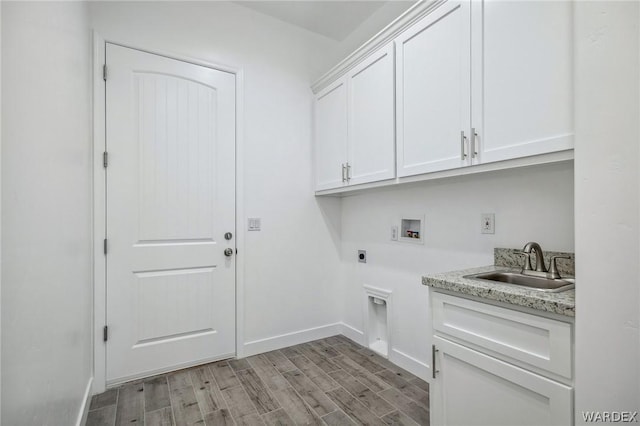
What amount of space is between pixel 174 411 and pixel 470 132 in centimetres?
221

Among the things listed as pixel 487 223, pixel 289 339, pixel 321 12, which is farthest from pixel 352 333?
pixel 321 12

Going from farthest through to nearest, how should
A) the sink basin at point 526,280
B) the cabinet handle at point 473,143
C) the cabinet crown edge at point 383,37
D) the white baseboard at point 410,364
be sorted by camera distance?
the white baseboard at point 410,364
the cabinet crown edge at point 383,37
the cabinet handle at point 473,143
the sink basin at point 526,280

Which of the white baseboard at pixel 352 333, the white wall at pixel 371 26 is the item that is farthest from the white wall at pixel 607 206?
the white baseboard at pixel 352 333

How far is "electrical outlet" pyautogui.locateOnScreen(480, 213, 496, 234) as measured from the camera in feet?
5.89

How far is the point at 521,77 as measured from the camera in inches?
52.6

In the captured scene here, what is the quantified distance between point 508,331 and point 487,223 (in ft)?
2.56

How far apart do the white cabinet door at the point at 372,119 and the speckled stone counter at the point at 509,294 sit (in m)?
0.82

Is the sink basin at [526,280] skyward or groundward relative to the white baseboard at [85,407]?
skyward

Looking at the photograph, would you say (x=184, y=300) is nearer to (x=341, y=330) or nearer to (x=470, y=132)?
(x=341, y=330)

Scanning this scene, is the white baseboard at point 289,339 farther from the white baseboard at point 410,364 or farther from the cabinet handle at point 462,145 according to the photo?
the cabinet handle at point 462,145

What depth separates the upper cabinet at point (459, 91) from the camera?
1.26m

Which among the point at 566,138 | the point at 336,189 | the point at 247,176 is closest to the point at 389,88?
the point at 336,189

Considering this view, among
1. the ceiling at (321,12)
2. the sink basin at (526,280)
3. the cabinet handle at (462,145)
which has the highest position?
the ceiling at (321,12)

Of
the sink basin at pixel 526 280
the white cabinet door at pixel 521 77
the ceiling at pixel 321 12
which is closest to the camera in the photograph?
the white cabinet door at pixel 521 77
